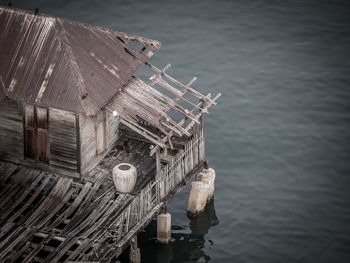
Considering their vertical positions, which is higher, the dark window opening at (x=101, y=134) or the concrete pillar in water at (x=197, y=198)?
the dark window opening at (x=101, y=134)

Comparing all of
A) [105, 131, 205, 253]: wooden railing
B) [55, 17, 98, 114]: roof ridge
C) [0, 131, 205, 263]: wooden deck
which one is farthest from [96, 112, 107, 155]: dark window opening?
[105, 131, 205, 253]: wooden railing

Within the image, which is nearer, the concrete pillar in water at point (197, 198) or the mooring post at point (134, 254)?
the mooring post at point (134, 254)

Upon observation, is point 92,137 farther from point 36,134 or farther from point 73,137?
point 36,134

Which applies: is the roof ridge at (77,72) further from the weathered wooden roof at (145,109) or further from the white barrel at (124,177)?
the white barrel at (124,177)

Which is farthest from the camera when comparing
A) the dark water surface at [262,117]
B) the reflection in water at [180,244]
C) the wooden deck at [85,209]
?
the dark water surface at [262,117]

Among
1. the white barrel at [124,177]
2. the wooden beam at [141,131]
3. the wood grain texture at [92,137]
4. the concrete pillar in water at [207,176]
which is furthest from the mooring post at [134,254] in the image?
the concrete pillar in water at [207,176]

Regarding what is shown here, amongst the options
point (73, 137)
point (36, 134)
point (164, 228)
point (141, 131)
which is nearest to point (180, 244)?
point (164, 228)

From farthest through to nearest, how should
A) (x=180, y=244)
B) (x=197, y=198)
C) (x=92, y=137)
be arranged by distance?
(x=197, y=198) → (x=180, y=244) → (x=92, y=137)
